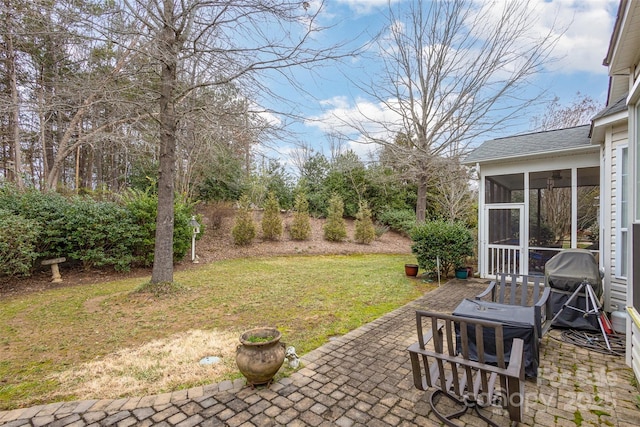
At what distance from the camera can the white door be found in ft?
23.0

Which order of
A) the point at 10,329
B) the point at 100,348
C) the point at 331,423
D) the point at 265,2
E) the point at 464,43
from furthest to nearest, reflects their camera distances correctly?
the point at 464,43 → the point at 265,2 → the point at 10,329 → the point at 100,348 → the point at 331,423

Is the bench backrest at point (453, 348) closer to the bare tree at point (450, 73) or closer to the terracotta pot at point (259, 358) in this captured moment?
the terracotta pot at point (259, 358)

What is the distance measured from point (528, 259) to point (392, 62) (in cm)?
846

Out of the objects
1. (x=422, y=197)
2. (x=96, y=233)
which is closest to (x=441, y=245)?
(x=422, y=197)

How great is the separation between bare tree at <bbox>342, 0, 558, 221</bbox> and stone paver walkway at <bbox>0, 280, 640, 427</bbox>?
8.76 metres

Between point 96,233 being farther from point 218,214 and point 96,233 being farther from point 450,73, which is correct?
point 450,73

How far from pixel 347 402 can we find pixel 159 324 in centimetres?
319

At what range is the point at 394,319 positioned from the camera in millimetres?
4391

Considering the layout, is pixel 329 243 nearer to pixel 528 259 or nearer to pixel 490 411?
pixel 528 259

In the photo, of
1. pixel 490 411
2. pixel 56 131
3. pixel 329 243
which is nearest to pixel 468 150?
pixel 329 243

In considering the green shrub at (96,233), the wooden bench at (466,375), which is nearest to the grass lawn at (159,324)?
the green shrub at (96,233)

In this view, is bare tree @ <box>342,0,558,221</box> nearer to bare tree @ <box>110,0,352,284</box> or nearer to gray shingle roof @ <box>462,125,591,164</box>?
gray shingle roof @ <box>462,125,591,164</box>

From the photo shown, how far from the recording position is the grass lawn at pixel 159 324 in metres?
2.77

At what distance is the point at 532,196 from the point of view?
789 cm
